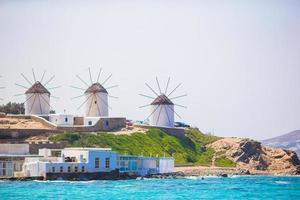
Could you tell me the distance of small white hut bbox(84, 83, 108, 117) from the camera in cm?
8075

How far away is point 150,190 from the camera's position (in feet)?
164

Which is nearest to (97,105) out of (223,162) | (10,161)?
(223,162)

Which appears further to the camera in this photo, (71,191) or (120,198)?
(71,191)

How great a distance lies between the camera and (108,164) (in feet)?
198

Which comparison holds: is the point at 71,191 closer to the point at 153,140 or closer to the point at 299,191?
the point at 299,191

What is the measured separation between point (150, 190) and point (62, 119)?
90.7ft

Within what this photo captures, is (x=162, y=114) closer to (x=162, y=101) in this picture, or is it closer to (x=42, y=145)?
(x=162, y=101)

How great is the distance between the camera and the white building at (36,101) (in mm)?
79750

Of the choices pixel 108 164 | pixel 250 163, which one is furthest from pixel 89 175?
pixel 250 163

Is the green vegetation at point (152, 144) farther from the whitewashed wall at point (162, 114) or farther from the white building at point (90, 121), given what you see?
the white building at point (90, 121)

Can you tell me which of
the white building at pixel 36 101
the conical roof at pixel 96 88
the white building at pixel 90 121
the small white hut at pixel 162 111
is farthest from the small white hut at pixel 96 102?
the small white hut at pixel 162 111

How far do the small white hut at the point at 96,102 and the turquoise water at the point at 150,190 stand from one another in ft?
70.3

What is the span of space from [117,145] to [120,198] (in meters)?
26.6

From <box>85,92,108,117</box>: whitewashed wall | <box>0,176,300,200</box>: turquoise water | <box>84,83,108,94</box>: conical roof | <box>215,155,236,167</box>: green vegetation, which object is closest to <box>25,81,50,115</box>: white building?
<box>85,92,108,117</box>: whitewashed wall
